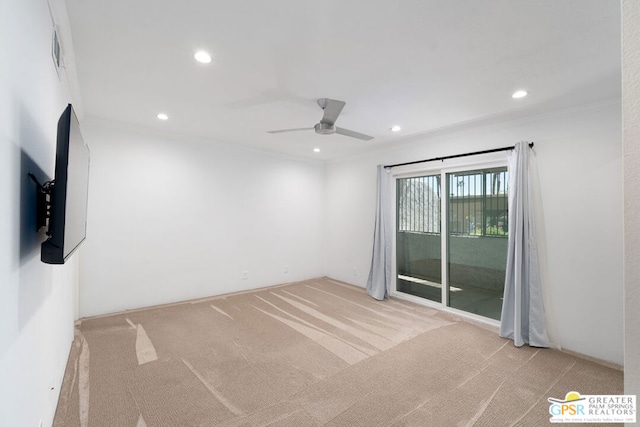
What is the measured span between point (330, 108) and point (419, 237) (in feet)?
8.93

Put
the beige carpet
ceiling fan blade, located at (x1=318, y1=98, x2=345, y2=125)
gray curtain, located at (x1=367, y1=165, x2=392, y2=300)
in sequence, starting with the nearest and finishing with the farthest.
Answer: the beige carpet < ceiling fan blade, located at (x1=318, y1=98, x2=345, y2=125) < gray curtain, located at (x1=367, y1=165, x2=392, y2=300)

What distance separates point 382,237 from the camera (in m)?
4.58

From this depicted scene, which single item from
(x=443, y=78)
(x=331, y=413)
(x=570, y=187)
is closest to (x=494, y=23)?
(x=443, y=78)

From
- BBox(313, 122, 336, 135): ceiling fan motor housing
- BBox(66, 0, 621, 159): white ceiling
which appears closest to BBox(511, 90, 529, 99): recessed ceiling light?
BBox(66, 0, 621, 159): white ceiling

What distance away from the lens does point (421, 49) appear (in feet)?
6.47

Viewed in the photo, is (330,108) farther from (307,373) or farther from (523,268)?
(523,268)

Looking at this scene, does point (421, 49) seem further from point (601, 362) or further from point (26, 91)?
→ point (601, 362)

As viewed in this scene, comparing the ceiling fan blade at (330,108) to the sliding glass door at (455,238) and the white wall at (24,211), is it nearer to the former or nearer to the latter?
the white wall at (24,211)

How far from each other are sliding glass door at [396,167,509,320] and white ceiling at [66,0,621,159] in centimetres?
100

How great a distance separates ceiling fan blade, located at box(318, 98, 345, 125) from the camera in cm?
258

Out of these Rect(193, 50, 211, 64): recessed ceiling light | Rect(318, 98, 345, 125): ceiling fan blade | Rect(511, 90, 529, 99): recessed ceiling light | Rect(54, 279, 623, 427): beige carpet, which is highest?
Rect(511, 90, 529, 99): recessed ceiling light

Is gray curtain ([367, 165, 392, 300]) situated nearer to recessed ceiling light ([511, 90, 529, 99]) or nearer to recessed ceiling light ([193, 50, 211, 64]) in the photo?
recessed ceiling light ([511, 90, 529, 99])

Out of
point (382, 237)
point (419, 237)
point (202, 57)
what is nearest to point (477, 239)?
point (419, 237)

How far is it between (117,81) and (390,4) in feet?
8.10
